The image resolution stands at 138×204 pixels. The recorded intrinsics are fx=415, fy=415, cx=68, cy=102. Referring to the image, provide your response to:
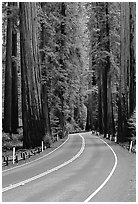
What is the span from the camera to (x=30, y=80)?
2606 cm

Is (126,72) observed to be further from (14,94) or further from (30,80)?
(14,94)

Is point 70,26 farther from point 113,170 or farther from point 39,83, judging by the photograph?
point 113,170

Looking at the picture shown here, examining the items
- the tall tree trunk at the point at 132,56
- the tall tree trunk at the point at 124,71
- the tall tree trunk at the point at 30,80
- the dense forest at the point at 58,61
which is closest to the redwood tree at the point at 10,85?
the dense forest at the point at 58,61

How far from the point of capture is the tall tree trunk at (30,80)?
25.7m

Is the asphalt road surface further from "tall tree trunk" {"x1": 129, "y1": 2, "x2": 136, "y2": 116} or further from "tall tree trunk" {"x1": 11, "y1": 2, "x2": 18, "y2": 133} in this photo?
"tall tree trunk" {"x1": 11, "y1": 2, "x2": 18, "y2": 133}

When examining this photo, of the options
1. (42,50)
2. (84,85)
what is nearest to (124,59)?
(42,50)

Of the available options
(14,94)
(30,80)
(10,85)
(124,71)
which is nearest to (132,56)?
(124,71)

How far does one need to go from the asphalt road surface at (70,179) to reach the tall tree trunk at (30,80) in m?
2.54

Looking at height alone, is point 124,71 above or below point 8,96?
above

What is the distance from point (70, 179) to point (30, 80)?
11.5 meters

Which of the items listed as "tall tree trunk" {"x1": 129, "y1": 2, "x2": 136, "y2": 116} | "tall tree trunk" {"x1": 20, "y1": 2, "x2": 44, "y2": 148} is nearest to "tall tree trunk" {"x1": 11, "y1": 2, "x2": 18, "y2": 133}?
"tall tree trunk" {"x1": 20, "y1": 2, "x2": 44, "y2": 148}

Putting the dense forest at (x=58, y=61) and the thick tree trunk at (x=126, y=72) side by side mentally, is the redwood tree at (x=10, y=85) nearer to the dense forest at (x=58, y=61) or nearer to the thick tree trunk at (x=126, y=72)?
the dense forest at (x=58, y=61)

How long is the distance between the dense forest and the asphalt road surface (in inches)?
198

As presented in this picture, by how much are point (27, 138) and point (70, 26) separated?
1631 cm
